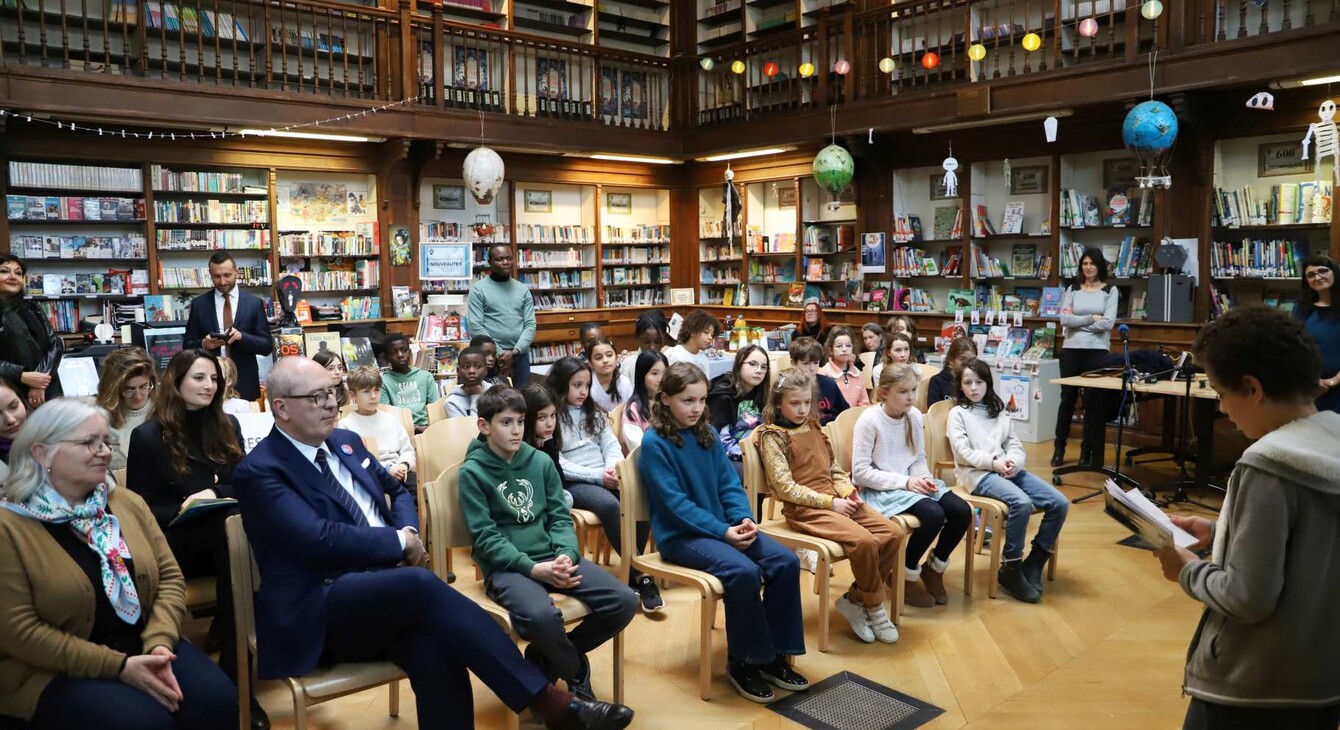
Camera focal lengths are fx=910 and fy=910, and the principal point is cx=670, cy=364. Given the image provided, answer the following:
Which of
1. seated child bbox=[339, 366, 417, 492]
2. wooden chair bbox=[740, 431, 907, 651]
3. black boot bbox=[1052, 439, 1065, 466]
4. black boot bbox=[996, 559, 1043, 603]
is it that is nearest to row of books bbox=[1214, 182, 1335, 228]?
black boot bbox=[1052, 439, 1065, 466]

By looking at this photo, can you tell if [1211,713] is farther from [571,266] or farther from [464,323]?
[571,266]

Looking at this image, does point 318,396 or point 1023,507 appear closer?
point 318,396

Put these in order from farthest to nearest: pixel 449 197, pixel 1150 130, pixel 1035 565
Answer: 1. pixel 449 197
2. pixel 1150 130
3. pixel 1035 565

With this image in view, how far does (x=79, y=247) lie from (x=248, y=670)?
22.0ft

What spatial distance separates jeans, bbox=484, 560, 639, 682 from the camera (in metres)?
2.72

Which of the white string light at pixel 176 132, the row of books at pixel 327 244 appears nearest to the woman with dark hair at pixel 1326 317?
the white string light at pixel 176 132

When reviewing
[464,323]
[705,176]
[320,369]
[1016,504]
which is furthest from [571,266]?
[320,369]

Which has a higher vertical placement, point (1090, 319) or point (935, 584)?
point (1090, 319)

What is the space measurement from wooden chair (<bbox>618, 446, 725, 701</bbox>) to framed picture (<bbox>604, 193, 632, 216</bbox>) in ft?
27.1

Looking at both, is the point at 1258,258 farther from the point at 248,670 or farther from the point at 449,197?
the point at 449,197

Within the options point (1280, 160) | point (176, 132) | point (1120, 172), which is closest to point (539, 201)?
point (176, 132)

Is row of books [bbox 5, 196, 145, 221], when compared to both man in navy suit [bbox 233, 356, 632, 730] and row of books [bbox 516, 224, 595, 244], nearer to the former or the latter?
row of books [bbox 516, 224, 595, 244]

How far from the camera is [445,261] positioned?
8664 millimetres

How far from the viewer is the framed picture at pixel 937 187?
9375 mm
